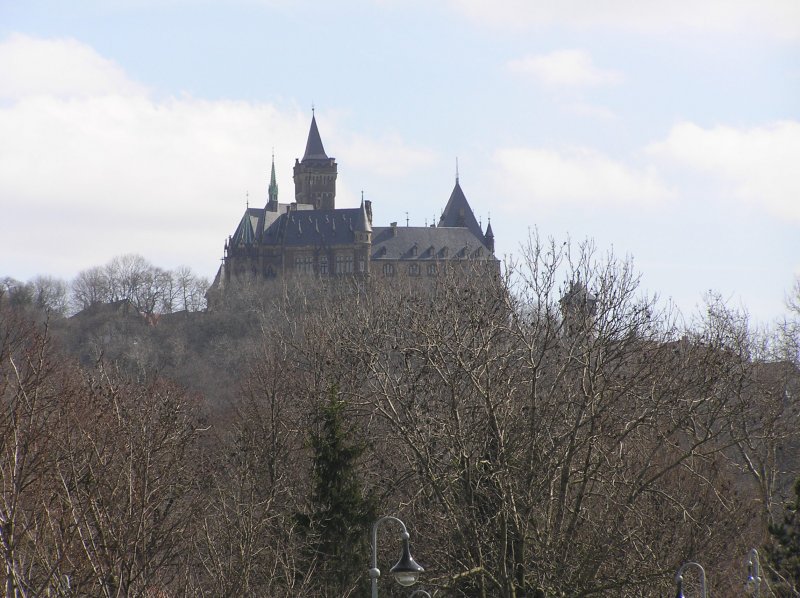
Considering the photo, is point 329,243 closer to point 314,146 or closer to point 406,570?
point 314,146

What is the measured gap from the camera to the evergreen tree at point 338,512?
27.0 m

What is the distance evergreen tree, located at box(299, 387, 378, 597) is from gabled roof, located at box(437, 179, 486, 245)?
129 m

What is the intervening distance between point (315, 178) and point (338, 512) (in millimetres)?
137436

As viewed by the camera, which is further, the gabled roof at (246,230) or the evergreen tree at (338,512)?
the gabled roof at (246,230)

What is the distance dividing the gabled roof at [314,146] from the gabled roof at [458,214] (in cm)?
1604

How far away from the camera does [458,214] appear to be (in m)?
159

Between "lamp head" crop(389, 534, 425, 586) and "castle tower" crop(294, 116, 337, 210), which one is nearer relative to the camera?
"lamp head" crop(389, 534, 425, 586)

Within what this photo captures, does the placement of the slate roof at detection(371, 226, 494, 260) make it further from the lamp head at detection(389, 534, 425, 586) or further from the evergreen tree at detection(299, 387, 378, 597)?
the lamp head at detection(389, 534, 425, 586)

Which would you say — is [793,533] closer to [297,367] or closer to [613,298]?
[613,298]

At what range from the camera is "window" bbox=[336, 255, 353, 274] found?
488ft

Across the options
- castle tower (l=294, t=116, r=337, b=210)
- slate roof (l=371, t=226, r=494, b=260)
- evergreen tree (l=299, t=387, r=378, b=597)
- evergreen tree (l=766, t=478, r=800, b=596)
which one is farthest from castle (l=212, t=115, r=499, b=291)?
evergreen tree (l=766, t=478, r=800, b=596)

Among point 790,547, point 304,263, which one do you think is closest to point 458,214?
point 304,263

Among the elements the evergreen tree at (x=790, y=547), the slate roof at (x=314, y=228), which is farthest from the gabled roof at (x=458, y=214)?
the evergreen tree at (x=790, y=547)

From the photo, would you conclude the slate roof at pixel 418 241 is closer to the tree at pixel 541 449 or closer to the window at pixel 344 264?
the window at pixel 344 264
